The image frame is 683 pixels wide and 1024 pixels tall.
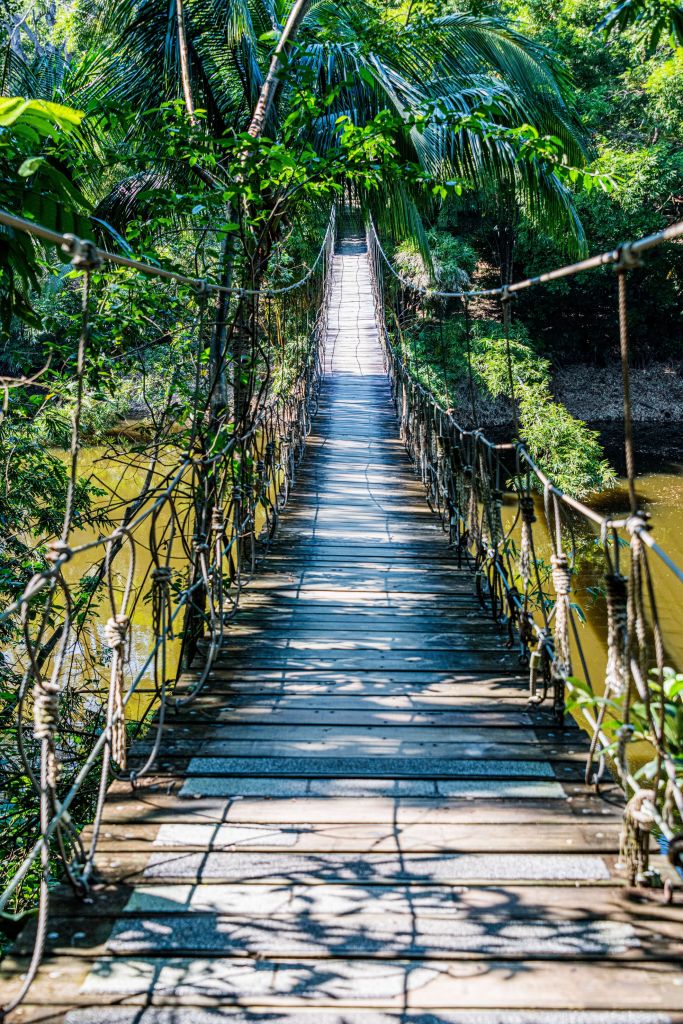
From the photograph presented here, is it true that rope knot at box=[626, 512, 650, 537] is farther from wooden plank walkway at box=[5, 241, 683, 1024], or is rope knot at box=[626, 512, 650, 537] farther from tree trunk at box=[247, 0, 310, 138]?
tree trunk at box=[247, 0, 310, 138]

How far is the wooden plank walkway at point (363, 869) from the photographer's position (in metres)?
1.24

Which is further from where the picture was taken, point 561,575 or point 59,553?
point 561,575

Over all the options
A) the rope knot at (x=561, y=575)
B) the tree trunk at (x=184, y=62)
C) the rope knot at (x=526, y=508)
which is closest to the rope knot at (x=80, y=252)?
the rope knot at (x=561, y=575)

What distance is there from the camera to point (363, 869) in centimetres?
154

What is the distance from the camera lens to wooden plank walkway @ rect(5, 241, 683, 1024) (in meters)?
1.24

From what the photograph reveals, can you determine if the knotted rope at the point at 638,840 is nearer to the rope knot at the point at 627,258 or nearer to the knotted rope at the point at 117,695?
the rope knot at the point at 627,258

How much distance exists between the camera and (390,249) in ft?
46.3

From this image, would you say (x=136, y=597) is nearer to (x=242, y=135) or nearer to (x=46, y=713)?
(x=46, y=713)

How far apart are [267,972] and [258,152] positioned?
273 centimetres

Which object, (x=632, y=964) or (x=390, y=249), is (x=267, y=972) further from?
(x=390, y=249)

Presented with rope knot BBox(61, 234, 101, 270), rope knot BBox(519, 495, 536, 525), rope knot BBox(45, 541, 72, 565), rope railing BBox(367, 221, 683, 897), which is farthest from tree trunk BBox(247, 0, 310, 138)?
rope knot BBox(45, 541, 72, 565)

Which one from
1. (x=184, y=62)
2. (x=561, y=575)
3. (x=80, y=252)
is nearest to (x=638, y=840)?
(x=561, y=575)

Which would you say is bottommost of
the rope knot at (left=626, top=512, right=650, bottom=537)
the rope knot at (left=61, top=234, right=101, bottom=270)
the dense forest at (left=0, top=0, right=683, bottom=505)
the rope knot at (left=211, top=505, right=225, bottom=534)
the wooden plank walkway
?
the wooden plank walkway

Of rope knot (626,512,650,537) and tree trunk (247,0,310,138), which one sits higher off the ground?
tree trunk (247,0,310,138)
